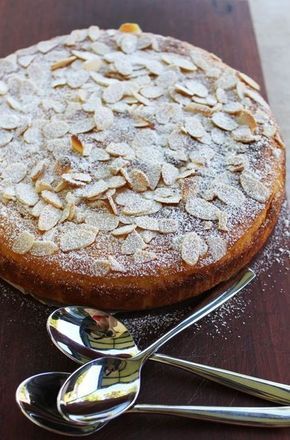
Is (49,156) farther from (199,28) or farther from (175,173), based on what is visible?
(199,28)

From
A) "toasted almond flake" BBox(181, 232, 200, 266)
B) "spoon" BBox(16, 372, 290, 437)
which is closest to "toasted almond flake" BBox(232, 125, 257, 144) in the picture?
"toasted almond flake" BBox(181, 232, 200, 266)

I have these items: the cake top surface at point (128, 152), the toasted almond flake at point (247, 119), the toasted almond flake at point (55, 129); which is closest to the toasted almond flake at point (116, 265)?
the cake top surface at point (128, 152)

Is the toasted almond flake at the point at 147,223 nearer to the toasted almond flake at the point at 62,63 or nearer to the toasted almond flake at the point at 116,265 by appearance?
the toasted almond flake at the point at 116,265

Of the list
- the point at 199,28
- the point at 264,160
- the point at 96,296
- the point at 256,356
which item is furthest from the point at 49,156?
the point at 199,28

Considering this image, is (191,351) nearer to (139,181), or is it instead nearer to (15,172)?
(139,181)

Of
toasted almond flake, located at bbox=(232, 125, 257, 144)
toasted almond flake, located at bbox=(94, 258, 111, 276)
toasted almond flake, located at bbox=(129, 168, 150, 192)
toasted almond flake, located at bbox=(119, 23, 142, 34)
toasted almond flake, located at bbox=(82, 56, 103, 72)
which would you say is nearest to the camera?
toasted almond flake, located at bbox=(94, 258, 111, 276)

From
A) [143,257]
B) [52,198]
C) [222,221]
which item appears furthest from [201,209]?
[52,198]

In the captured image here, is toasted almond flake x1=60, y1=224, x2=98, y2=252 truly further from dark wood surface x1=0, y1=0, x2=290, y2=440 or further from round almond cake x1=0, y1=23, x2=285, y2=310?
dark wood surface x1=0, y1=0, x2=290, y2=440
